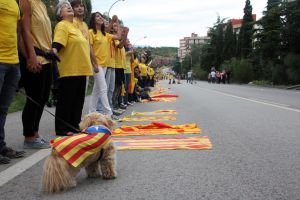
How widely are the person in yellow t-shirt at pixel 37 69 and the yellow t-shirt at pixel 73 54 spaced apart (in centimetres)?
31

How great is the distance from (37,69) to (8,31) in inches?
31.8

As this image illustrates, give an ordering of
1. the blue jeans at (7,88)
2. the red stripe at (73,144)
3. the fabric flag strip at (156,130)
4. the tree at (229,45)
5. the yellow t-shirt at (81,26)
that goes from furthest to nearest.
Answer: the tree at (229,45) < the fabric flag strip at (156,130) < the yellow t-shirt at (81,26) < the blue jeans at (7,88) < the red stripe at (73,144)

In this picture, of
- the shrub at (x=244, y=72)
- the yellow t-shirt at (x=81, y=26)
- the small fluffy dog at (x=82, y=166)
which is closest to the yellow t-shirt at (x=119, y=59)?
the yellow t-shirt at (x=81, y=26)

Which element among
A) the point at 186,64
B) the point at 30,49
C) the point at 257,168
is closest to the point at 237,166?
the point at 257,168

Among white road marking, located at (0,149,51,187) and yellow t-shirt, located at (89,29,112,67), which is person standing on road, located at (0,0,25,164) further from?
yellow t-shirt, located at (89,29,112,67)

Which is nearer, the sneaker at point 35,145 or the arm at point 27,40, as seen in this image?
the arm at point 27,40

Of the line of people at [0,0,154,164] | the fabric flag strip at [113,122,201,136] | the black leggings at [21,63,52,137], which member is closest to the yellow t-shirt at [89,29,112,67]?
the line of people at [0,0,154,164]

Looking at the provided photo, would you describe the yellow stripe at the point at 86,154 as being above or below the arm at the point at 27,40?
below

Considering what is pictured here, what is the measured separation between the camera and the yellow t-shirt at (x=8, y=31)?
17.7ft

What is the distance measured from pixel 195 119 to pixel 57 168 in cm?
635

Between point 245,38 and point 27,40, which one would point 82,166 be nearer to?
point 27,40

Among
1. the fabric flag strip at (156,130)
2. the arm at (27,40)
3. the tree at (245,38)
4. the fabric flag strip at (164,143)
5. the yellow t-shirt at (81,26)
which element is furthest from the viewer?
the tree at (245,38)

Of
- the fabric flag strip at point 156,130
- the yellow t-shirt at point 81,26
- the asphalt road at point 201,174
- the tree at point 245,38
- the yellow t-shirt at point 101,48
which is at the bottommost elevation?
the fabric flag strip at point 156,130

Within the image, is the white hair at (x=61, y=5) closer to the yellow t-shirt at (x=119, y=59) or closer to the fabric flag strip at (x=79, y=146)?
the fabric flag strip at (x=79, y=146)
